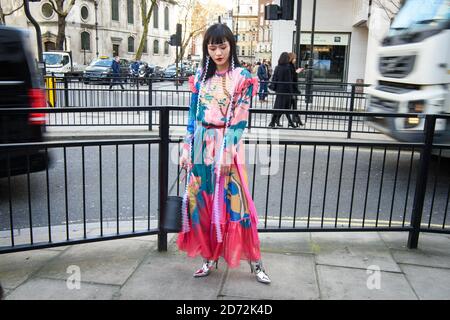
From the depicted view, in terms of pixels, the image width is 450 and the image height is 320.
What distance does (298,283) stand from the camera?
11.5 feet

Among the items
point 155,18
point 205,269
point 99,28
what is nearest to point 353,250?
point 205,269

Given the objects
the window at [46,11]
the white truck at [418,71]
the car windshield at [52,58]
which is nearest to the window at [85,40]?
the window at [46,11]

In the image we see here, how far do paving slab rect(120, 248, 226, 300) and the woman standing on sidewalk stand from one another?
4.3 inches

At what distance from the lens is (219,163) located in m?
3.30

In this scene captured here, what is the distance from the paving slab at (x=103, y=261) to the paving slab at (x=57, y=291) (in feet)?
0.31

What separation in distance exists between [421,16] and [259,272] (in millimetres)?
5636

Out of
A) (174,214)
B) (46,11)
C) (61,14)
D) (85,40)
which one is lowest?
(174,214)

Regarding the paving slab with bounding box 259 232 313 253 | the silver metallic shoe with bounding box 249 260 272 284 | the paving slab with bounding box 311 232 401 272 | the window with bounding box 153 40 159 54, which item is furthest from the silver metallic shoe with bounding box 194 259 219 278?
the window with bounding box 153 40 159 54

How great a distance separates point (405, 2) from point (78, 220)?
6.76m

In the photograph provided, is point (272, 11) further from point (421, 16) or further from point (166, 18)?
point (166, 18)

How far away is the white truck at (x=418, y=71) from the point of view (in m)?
6.45

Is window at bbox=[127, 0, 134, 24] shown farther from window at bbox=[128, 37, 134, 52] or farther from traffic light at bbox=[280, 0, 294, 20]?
traffic light at bbox=[280, 0, 294, 20]

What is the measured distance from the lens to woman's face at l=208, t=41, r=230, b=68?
321 centimetres
